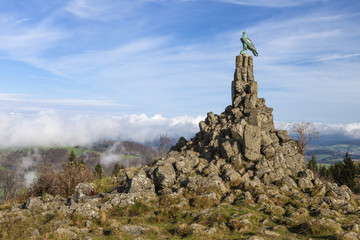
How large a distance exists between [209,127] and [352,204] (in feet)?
72.6

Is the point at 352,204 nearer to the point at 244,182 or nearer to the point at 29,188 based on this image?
the point at 244,182

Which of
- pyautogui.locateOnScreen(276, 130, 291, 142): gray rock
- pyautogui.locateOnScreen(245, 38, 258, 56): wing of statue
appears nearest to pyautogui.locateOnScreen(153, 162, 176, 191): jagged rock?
pyautogui.locateOnScreen(276, 130, 291, 142): gray rock

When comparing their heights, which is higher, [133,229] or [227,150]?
[227,150]

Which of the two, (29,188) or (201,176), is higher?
(201,176)

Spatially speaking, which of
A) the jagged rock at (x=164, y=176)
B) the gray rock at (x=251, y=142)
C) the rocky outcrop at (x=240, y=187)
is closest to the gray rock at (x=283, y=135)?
the rocky outcrop at (x=240, y=187)

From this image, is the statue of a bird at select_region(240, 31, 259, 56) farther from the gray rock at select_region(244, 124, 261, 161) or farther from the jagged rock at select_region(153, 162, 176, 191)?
the jagged rock at select_region(153, 162, 176, 191)

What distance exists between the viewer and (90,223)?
23.4 m

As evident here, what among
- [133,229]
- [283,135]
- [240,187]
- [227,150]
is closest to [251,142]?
[227,150]

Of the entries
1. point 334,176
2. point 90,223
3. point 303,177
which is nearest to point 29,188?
point 90,223

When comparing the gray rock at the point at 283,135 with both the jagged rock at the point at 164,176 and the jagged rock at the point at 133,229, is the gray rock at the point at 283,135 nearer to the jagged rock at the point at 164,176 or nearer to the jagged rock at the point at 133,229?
the jagged rock at the point at 164,176

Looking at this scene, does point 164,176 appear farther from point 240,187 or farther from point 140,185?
point 240,187

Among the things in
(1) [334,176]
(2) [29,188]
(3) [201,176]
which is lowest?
(1) [334,176]

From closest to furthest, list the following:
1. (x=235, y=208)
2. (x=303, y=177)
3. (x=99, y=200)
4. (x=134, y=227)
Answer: (x=134, y=227), (x=235, y=208), (x=99, y=200), (x=303, y=177)

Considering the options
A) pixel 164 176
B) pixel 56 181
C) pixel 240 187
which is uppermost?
pixel 164 176
